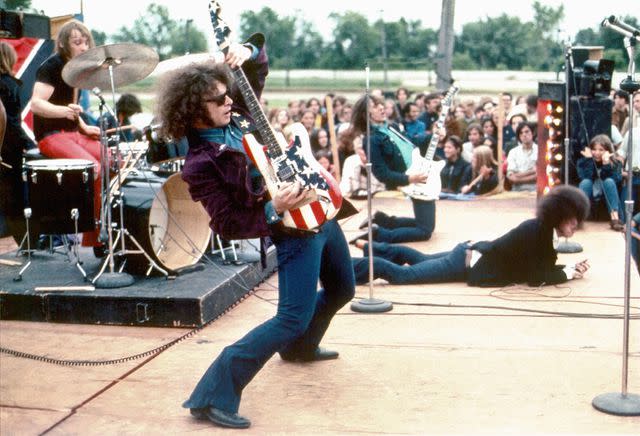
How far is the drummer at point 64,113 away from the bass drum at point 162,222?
448 mm

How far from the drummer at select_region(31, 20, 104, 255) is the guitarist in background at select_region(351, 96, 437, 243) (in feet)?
9.26

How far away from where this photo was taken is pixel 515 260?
25.5 ft

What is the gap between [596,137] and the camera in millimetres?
11273

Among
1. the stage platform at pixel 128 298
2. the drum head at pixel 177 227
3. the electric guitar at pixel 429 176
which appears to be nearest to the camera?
the stage platform at pixel 128 298

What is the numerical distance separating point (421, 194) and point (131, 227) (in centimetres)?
363

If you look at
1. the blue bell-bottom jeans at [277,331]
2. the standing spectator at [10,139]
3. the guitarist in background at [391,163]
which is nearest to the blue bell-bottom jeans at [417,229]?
the guitarist in background at [391,163]

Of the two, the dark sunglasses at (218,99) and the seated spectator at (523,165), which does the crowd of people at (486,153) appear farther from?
the dark sunglasses at (218,99)

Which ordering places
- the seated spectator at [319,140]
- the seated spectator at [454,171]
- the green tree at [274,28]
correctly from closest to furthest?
1. the seated spectator at [454,171]
2. the seated spectator at [319,140]
3. the green tree at [274,28]

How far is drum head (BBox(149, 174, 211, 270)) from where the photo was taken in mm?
7613

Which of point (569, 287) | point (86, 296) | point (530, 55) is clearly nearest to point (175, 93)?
point (86, 296)

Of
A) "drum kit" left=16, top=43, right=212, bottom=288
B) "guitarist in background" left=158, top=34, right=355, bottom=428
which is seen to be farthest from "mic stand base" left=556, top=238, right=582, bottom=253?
"guitarist in background" left=158, top=34, right=355, bottom=428

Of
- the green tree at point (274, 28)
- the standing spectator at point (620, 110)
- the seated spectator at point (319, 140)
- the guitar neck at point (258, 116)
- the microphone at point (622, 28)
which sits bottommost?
the seated spectator at point (319, 140)

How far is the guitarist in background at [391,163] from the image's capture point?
9552mm

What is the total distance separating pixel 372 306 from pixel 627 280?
8.69ft
